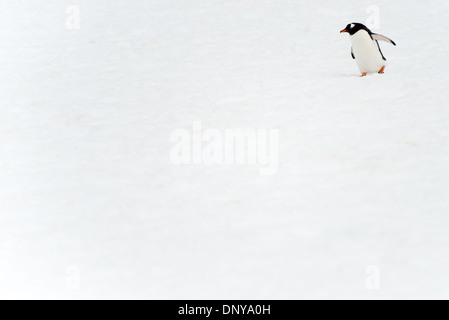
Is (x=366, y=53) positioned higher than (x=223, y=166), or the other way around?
(x=366, y=53)

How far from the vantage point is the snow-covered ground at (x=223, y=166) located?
2873 mm

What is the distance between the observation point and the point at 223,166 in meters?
3.98

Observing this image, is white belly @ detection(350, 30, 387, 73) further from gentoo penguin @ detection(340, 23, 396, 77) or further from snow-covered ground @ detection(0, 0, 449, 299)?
snow-covered ground @ detection(0, 0, 449, 299)

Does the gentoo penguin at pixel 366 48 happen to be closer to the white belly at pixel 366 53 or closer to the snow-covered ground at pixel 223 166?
the white belly at pixel 366 53

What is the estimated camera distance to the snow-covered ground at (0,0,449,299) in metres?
2.87

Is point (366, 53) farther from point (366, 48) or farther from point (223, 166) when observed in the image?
point (223, 166)

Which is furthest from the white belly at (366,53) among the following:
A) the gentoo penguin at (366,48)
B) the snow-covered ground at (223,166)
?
the snow-covered ground at (223,166)

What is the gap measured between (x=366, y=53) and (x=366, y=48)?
7cm

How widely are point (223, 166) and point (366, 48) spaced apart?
2.07 metres

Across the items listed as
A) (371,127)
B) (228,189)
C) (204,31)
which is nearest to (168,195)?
(228,189)

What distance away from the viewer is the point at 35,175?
4055mm

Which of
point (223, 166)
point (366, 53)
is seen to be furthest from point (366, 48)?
point (223, 166)

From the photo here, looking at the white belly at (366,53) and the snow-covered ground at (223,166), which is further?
the white belly at (366,53)

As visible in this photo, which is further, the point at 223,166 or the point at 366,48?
the point at 366,48
